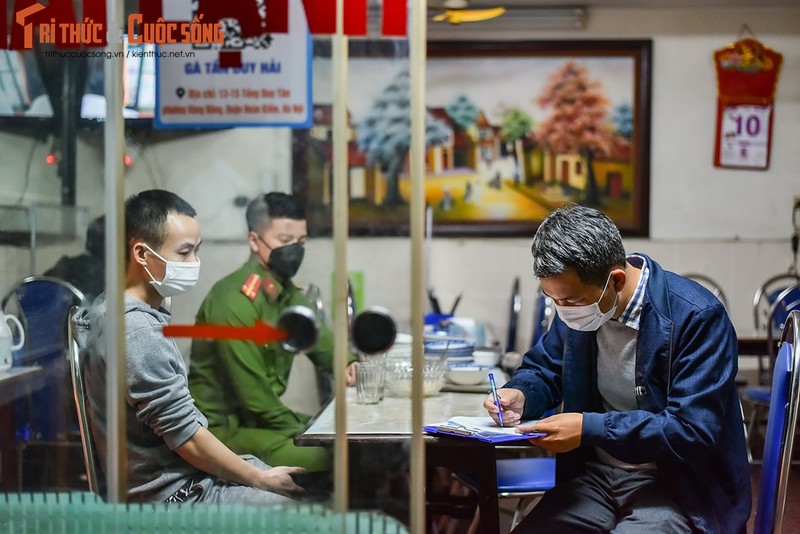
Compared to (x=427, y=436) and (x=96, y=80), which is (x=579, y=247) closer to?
(x=427, y=436)

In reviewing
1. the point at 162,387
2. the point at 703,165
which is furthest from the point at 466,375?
the point at 703,165

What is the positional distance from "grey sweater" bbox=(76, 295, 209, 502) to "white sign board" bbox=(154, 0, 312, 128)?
0.31 m

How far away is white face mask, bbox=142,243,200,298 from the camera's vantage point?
4.07 feet

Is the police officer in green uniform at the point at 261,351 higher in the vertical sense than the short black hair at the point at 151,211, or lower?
lower

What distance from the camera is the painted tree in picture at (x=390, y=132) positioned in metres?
1.14

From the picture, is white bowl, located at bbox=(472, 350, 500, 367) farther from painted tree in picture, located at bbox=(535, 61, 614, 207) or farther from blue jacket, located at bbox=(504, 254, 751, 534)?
painted tree in picture, located at bbox=(535, 61, 614, 207)

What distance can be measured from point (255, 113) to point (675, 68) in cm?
461

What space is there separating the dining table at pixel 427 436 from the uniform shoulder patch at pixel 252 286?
0.63ft

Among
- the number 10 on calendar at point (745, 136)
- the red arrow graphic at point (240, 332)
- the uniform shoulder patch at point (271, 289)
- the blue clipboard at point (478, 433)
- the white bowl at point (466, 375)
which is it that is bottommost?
the white bowl at point (466, 375)

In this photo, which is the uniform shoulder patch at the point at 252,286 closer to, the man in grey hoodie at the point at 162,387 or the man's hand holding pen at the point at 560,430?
the man in grey hoodie at the point at 162,387

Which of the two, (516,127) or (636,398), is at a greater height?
(516,127)

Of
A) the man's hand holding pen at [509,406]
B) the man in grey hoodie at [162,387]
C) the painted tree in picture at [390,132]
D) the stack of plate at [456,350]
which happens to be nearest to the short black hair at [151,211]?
the man in grey hoodie at [162,387]

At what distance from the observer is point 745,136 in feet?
17.0

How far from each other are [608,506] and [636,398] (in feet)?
0.87
